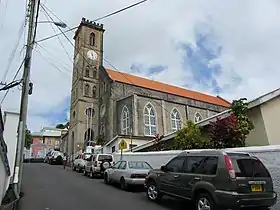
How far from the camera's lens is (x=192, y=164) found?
28.6 feet

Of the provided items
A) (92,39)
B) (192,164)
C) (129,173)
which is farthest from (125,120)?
(192,164)

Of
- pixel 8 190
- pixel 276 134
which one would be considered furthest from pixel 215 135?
pixel 8 190

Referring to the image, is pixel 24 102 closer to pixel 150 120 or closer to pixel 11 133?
pixel 11 133

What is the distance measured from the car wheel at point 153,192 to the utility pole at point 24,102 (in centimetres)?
490

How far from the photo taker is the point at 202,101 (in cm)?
5722

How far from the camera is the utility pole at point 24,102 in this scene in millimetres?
10829

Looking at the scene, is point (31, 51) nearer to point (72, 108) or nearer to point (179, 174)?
point (179, 174)

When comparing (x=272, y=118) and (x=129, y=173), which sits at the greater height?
(x=272, y=118)

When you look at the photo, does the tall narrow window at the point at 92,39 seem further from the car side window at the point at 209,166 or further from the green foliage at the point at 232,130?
the car side window at the point at 209,166

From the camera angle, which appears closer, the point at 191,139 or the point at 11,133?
the point at 11,133

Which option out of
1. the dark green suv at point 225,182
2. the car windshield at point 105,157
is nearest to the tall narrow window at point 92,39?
the car windshield at point 105,157

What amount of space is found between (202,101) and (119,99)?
18.7 metres

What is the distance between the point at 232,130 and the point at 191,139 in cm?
357

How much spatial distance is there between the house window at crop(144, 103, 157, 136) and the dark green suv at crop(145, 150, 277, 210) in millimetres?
34517
